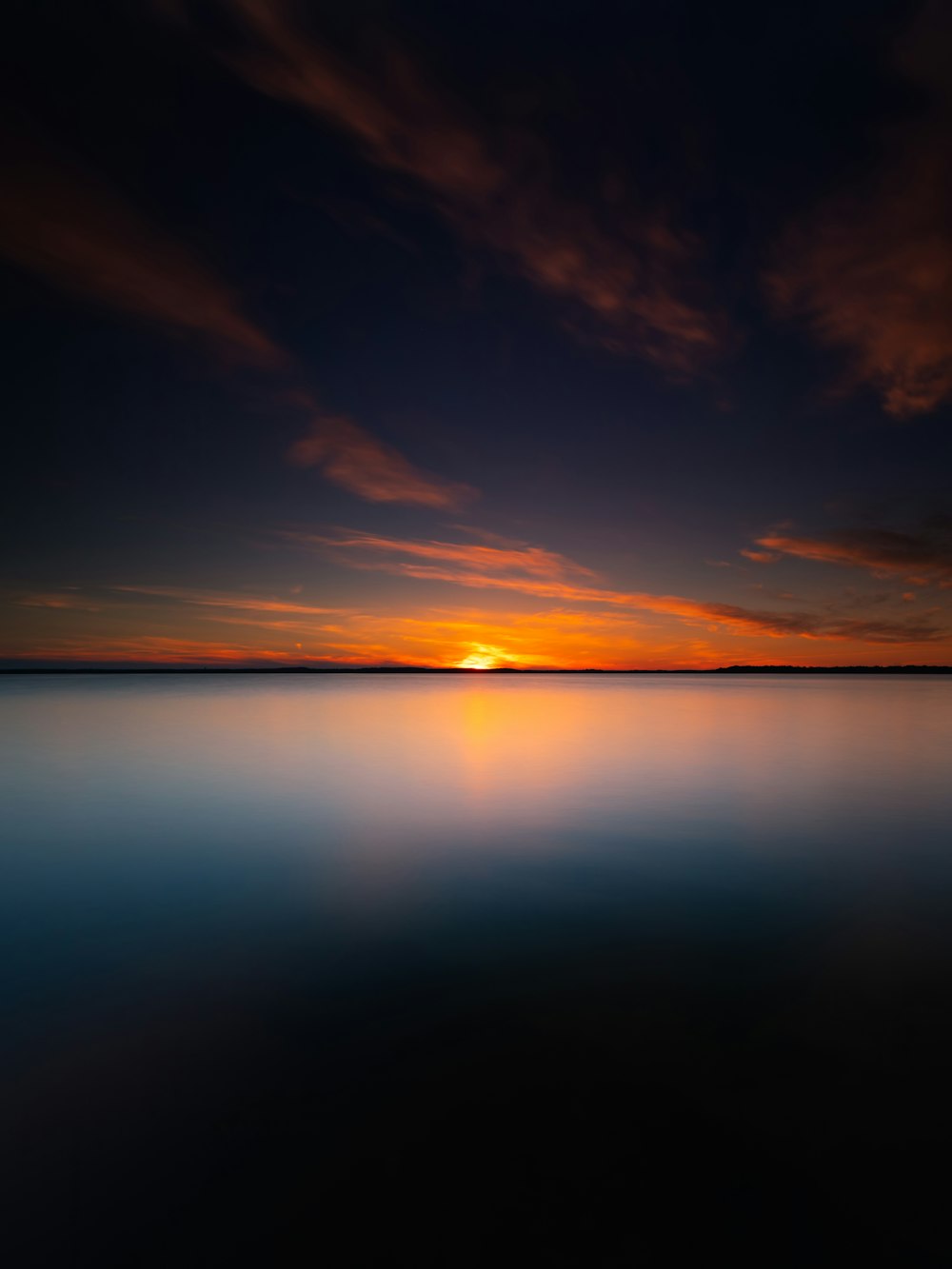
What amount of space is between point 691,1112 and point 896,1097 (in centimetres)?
157

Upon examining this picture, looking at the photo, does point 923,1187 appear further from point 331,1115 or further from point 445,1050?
point 331,1115

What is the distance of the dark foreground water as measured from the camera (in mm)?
3725

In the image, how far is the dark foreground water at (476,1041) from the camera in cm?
372

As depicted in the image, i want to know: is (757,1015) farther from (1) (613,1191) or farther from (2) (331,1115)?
(2) (331,1115)

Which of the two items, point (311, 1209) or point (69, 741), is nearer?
point (311, 1209)

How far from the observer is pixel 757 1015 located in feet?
19.6

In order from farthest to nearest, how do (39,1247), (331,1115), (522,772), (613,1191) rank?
(522,772) < (331,1115) < (613,1191) < (39,1247)

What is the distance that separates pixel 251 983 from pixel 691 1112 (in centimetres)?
445

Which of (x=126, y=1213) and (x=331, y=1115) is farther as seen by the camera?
(x=331, y=1115)

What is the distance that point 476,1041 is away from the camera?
5.51 meters

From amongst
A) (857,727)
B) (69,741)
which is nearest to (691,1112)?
(69,741)

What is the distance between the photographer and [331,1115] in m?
4.55

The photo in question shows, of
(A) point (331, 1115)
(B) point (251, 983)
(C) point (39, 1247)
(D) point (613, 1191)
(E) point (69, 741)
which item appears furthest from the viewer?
(E) point (69, 741)

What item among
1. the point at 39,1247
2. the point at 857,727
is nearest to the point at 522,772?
the point at 39,1247
